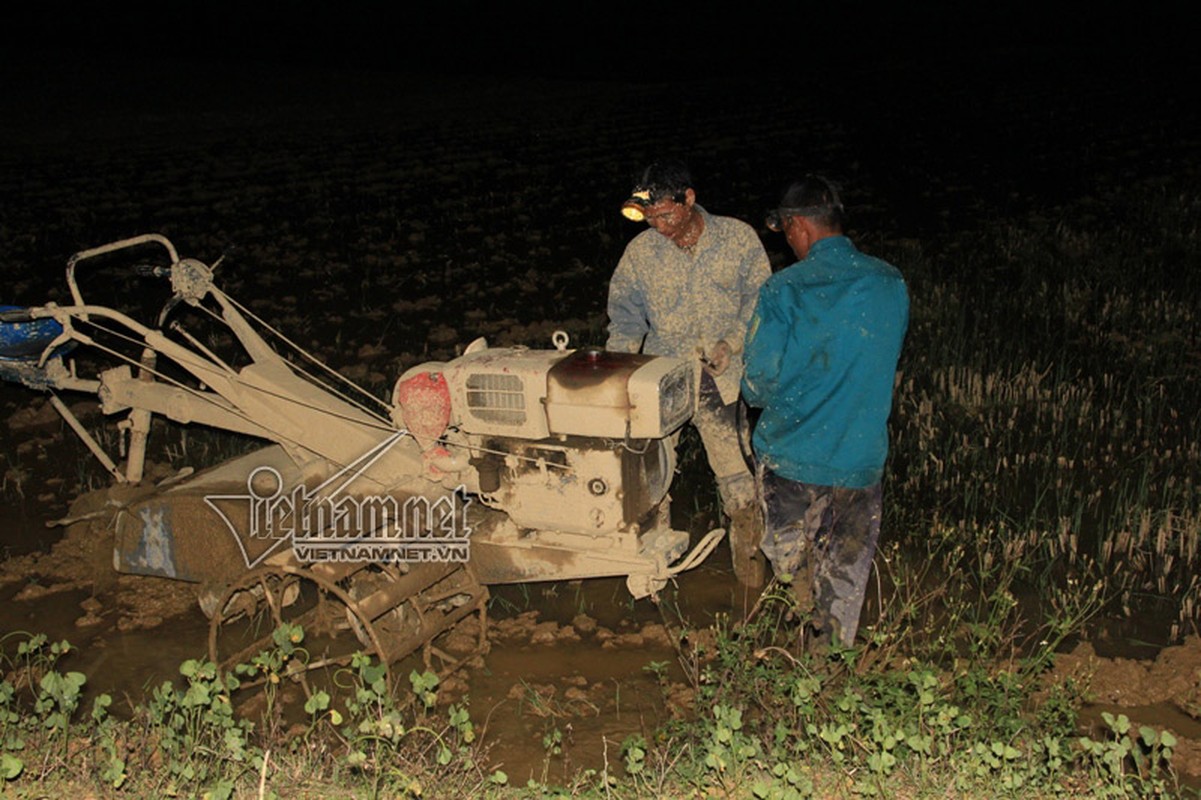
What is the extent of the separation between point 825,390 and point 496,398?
113cm

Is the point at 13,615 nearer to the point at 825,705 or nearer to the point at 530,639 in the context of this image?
the point at 530,639

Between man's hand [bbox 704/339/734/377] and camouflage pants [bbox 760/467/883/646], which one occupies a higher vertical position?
man's hand [bbox 704/339/734/377]

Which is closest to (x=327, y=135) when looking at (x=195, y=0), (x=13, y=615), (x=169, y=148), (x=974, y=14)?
(x=169, y=148)

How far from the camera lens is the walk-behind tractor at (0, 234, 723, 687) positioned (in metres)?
4.24

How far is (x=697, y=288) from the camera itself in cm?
488

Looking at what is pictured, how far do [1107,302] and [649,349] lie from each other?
4.49 m

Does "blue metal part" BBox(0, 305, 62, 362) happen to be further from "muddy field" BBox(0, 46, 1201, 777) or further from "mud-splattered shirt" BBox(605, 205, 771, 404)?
"mud-splattered shirt" BBox(605, 205, 771, 404)

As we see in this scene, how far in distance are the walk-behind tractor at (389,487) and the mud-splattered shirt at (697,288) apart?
0.52m

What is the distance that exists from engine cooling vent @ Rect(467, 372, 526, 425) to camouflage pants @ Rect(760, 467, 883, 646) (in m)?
0.85

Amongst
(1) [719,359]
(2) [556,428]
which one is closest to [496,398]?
(2) [556,428]

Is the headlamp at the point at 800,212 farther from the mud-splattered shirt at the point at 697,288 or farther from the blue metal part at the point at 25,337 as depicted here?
the blue metal part at the point at 25,337

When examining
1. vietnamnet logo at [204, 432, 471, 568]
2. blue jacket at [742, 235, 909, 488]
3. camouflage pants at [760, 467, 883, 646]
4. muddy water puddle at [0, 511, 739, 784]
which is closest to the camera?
blue jacket at [742, 235, 909, 488]

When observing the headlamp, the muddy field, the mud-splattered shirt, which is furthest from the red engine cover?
the headlamp

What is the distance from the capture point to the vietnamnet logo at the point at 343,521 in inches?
182
